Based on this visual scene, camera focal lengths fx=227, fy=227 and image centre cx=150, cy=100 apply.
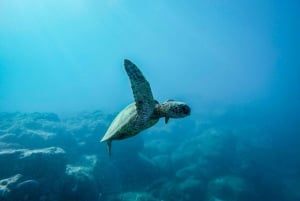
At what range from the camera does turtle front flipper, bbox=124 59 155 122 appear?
3.65m

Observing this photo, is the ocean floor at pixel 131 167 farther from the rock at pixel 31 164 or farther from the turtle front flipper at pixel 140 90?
the turtle front flipper at pixel 140 90

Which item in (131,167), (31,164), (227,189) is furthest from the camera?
(131,167)

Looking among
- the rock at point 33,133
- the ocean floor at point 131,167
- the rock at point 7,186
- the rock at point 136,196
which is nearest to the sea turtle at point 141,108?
the rock at point 7,186

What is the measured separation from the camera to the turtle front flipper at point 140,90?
12.0 feet

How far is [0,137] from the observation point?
1752 cm

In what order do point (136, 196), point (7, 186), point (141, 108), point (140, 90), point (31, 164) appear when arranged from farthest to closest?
1. point (136, 196)
2. point (31, 164)
3. point (7, 186)
4. point (141, 108)
5. point (140, 90)

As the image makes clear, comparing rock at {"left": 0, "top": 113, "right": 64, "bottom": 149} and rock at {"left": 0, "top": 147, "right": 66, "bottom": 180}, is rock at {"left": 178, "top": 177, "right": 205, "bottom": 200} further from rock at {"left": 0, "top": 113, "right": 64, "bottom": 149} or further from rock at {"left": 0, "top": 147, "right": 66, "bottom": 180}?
rock at {"left": 0, "top": 113, "right": 64, "bottom": 149}

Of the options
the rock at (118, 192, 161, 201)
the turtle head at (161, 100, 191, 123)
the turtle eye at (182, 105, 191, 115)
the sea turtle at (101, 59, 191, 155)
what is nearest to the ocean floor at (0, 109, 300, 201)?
the rock at (118, 192, 161, 201)

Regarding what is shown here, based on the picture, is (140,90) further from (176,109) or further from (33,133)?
(33,133)

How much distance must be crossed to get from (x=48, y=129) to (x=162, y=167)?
10.8 m

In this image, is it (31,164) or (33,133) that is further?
(33,133)

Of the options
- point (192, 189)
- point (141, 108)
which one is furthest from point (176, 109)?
point (192, 189)

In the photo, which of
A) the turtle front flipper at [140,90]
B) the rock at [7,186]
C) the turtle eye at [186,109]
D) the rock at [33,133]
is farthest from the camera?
the rock at [33,133]

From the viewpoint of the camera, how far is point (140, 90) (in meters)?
3.87
